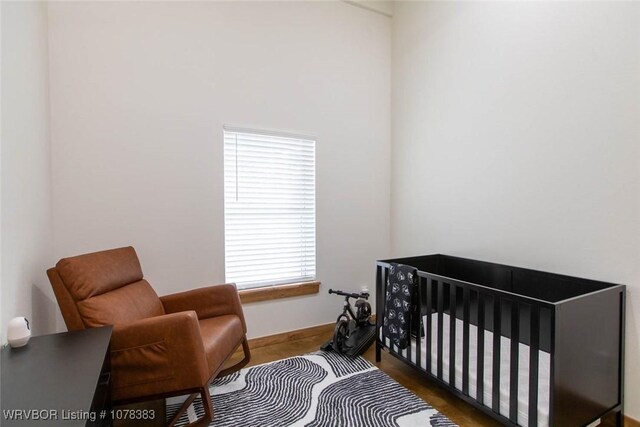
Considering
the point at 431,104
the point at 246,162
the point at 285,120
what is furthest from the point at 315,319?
the point at 431,104

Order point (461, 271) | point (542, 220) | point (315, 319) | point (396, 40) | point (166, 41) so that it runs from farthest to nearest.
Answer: point (396, 40) < point (315, 319) < point (461, 271) < point (166, 41) < point (542, 220)

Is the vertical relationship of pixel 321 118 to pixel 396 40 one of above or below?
below

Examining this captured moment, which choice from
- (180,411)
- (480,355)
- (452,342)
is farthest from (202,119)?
(480,355)

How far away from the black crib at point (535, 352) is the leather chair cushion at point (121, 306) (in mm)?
1714

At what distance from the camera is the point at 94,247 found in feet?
7.14

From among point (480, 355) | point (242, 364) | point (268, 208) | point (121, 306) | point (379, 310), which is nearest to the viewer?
point (480, 355)

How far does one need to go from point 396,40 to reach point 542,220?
227 centimetres

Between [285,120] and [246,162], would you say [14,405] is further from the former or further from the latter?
[285,120]

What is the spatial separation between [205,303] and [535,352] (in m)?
1.93

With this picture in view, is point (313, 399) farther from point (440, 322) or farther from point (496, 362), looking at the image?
point (496, 362)

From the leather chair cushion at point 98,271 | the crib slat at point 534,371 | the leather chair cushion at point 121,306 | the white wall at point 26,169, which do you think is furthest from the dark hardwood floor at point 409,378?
the white wall at point 26,169

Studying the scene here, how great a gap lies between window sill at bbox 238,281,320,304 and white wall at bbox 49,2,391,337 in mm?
72

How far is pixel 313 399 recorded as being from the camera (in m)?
1.97

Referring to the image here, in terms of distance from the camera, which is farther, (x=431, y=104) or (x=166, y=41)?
(x=431, y=104)
